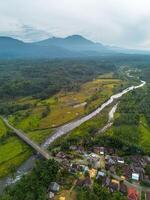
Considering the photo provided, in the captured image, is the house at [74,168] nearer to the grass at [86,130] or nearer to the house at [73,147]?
the house at [73,147]

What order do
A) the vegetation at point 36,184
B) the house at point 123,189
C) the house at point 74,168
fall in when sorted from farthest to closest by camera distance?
1. the house at point 74,168
2. the house at point 123,189
3. the vegetation at point 36,184

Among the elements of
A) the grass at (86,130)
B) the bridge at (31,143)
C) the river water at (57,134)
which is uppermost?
the grass at (86,130)

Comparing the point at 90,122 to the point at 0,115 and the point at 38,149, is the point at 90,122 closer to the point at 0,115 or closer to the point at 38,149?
the point at 38,149

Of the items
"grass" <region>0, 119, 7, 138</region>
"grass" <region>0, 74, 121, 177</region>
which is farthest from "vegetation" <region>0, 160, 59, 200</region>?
"grass" <region>0, 119, 7, 138</region>

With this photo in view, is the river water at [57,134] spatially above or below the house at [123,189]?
below

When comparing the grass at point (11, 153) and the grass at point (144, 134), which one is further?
the grass at point (144, 134)

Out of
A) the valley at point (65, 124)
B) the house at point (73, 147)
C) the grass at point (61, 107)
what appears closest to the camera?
the house at point (73, 147)

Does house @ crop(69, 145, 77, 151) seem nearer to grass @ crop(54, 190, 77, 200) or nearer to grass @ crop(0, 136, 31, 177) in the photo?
grass @ crop(0, 136, 31, 177)

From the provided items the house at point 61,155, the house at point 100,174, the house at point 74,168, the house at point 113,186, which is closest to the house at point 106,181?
the house at point 113,186
